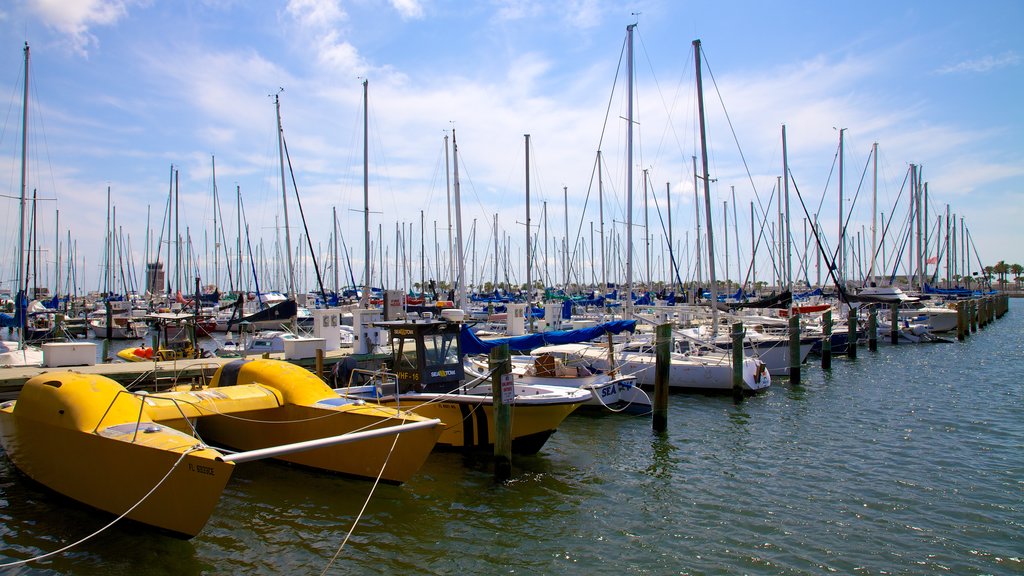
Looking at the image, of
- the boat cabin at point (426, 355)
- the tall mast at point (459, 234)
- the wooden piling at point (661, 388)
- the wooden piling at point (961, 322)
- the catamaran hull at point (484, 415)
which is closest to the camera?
the catamaran hull at point (484, 415)

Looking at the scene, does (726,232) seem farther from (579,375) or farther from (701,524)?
(701,524)

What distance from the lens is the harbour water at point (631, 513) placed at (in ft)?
27.5

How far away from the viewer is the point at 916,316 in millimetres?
43656

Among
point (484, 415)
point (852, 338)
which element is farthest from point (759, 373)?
point (852, 338)

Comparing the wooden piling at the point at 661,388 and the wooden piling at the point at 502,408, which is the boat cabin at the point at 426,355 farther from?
the wooden piling at the point at 661,388

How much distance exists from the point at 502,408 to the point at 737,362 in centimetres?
1112

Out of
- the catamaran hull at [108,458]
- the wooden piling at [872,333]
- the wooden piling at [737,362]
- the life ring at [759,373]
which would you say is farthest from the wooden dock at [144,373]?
the wooden piling at [872,333]

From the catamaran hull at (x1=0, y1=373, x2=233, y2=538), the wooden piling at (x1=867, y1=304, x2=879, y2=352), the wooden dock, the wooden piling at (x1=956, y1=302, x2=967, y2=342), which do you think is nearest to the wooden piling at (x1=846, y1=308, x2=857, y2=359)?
the wooden piling at (x1=867, y1=304, x2=879, y2=352)

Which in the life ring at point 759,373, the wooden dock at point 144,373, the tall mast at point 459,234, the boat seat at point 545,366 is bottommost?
the life ring at point 759,373

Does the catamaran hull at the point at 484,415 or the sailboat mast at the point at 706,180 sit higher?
the sailboat mast at the point at 706,180

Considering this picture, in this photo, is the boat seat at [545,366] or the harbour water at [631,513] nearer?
the harbour water at [631,513]

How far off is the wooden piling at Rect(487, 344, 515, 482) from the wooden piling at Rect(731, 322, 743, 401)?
34.7ft

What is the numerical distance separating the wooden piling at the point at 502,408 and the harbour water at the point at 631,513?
414mm

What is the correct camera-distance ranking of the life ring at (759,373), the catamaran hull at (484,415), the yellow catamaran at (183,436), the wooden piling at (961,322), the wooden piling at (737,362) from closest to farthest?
the yellow catamaran at (183,436)
the catamaran hull at (484,415)
the wooden piling at (737,362)
the life ring at (759,373)
the wooden piling at (961,322)
